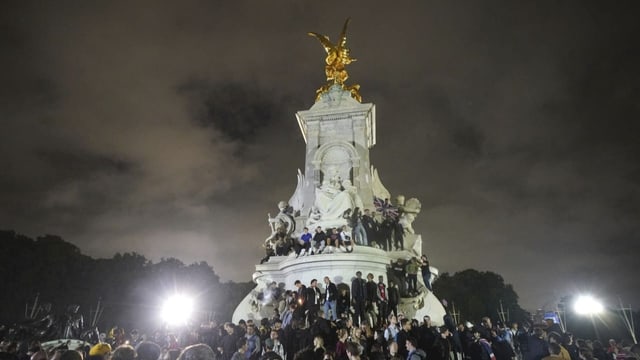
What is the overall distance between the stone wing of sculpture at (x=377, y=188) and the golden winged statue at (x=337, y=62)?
15.6 ft

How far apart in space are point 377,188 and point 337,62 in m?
8.44

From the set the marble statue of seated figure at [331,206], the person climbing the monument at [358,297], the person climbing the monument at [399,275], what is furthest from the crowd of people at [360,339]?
the marble statue of seated figure at [331,206]

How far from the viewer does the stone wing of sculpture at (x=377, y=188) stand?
21.6 m

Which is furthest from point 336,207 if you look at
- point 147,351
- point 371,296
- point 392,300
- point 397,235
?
point 147,351

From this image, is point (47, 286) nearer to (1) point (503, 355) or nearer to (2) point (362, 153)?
(2) point (362, 153)

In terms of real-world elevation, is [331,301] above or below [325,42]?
below

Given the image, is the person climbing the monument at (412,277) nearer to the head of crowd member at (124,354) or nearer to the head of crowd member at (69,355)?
the head of crowd member at (124,354)

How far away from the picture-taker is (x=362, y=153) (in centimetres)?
2155

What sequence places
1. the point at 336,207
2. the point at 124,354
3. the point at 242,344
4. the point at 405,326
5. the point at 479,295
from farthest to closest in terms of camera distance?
the point at 479,295 < the point at 336,207 < the point at 242,344 < the point at 405,326 < the point at 124,354

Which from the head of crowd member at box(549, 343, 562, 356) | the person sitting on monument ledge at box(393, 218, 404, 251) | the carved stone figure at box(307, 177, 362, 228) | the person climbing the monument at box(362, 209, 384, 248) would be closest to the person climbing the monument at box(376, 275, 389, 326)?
the person climbing the monument at box(362, 209, 384, 248)

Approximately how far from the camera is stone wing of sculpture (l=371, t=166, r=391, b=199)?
21562mm

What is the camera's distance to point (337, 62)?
81.0ft

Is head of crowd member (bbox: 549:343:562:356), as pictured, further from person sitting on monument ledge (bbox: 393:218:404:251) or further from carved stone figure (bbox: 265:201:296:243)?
carved stone figure (bbox: 265:201:296:243)

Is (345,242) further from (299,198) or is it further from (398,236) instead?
(299,198)
